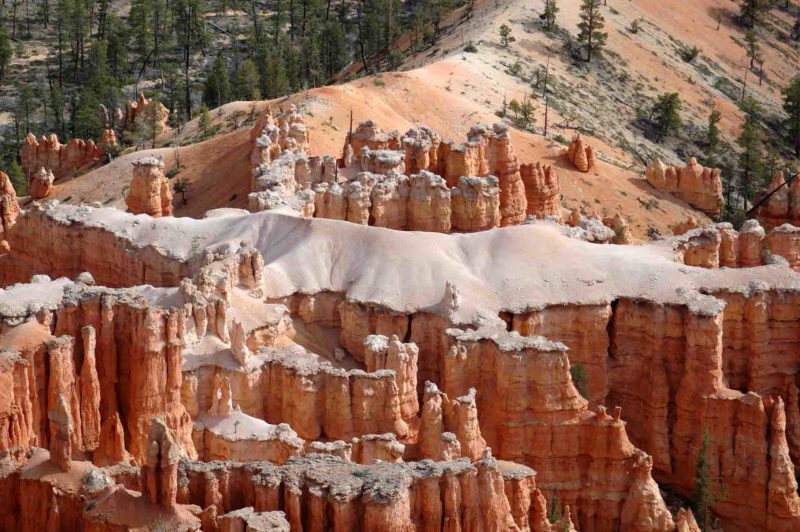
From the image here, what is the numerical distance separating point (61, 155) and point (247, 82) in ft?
58.6

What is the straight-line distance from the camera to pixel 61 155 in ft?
332

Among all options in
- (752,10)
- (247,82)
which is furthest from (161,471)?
(752,10)

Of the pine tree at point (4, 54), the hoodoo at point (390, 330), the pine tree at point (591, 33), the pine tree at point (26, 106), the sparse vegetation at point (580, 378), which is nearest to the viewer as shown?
the hoodoo at point (390, 330)

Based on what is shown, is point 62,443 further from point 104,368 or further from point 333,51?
point 333,51

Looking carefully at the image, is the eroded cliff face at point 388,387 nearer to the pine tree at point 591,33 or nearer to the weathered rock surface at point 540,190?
the weathered rock surface at point 540,190

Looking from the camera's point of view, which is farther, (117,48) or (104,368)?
(117,48)

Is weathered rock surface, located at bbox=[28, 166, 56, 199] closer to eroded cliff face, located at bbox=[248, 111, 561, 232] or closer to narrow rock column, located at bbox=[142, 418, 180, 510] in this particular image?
eroded cliff face, located at bbox=[248, 111, 561, 232]

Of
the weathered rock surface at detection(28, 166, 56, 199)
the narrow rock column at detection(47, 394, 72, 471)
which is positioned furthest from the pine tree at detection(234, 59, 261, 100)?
the narrow rock column at detection(47, 394, 72, 471)

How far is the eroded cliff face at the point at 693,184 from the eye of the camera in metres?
95.1

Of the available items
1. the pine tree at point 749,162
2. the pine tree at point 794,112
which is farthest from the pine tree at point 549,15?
the pine tree at point 794,112

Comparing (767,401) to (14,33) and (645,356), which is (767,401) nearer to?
(645,356)

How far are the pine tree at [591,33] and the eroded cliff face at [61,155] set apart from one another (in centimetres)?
3994

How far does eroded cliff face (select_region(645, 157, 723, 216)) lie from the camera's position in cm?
9506

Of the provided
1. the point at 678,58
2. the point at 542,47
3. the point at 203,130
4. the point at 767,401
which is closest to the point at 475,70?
the point at 542,47
